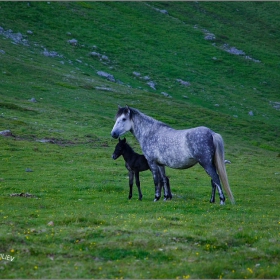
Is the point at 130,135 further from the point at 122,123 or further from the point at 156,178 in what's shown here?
the point at 156,178

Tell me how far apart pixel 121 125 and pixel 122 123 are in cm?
10

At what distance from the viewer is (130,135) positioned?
144 feet

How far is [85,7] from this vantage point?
91.7m

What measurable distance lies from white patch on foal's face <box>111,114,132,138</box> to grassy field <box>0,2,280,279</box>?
2.80 meters

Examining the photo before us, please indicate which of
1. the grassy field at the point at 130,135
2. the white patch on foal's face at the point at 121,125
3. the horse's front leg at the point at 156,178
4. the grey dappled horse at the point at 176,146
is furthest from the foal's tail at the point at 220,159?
the white patch on foal's face at the point at 121,125

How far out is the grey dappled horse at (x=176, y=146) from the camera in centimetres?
1898

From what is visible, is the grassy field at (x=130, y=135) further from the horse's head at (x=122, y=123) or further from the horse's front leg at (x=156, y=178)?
the horse's head at (x=122, y=123)

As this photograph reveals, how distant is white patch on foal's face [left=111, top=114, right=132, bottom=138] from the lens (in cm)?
2097

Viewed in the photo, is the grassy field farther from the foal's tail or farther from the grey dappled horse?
the grey dappled horse

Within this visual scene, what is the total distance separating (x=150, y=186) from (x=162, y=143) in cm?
596

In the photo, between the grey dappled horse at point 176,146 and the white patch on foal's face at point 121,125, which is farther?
the white patch on foal's face at point 121,125

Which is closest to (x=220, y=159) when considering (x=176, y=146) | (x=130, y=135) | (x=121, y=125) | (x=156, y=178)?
(x=176, y=146)

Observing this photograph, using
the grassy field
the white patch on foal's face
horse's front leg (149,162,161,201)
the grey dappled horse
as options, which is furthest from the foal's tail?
the white patch on foal's face

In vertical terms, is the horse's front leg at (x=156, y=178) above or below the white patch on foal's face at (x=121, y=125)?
below
